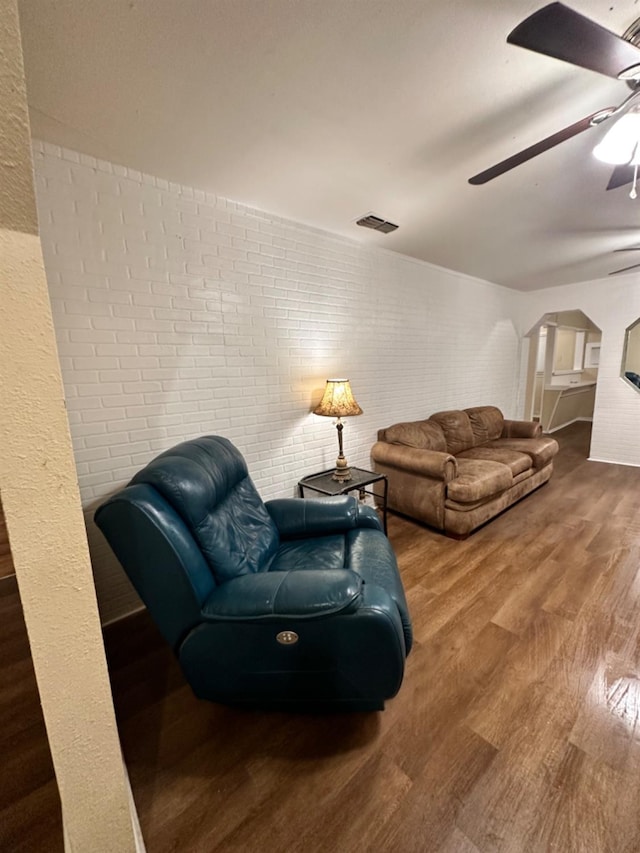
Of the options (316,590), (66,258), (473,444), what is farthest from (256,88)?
(473,444)

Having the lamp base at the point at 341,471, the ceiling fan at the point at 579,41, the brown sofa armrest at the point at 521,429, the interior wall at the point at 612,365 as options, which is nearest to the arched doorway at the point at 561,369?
the interior wall at the point at 612,365

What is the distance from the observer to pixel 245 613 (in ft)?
3.59

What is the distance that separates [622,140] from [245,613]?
7.45 feet

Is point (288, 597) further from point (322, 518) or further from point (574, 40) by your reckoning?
point (574, 40)

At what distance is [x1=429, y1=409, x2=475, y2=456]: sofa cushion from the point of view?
353 cm

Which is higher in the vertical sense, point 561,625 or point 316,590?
point 316,590

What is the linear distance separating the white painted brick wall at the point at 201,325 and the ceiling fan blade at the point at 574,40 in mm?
1645

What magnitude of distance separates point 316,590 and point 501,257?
142 inches

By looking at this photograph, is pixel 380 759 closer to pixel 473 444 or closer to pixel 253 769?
pixel 253 769

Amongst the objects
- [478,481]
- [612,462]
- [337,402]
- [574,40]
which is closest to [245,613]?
[337,402]

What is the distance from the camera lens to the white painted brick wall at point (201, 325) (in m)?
1.64

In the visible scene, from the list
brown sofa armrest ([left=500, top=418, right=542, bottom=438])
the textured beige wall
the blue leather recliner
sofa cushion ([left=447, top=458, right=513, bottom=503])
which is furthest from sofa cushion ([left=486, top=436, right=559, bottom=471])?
the textured beige wall

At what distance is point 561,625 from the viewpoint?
171cm

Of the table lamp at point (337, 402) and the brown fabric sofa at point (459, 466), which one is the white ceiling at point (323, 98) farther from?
the brown fabric sofa at point (459, 466)
